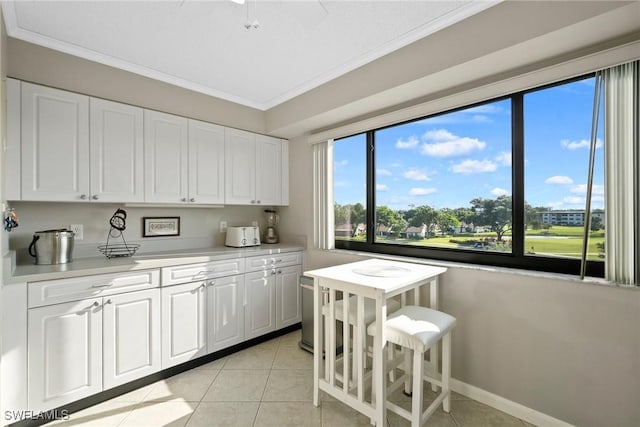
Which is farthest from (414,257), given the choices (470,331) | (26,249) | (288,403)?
(26,249)

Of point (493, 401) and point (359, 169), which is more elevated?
point (359, 169)

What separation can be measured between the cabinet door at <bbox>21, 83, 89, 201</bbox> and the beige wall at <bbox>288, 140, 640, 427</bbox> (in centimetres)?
280

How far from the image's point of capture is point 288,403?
6.65ft

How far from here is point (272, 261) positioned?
3.04m

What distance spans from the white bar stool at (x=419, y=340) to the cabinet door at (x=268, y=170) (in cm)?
202

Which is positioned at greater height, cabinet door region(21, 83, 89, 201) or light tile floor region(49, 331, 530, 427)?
cabinet door region(21, 83, 89, 201)

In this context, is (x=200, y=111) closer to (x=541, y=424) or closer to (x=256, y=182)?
(x=256, y=182)

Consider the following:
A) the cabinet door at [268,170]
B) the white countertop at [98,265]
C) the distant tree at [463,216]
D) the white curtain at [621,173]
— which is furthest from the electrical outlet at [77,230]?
the white curtain at [621,173]

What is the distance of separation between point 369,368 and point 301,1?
2610mm

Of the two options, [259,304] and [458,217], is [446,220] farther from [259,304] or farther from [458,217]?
[259,304]

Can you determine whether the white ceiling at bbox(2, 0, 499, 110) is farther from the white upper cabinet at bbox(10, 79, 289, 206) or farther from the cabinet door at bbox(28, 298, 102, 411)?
the cabinet door at bbox(28, 298, 102, 411)

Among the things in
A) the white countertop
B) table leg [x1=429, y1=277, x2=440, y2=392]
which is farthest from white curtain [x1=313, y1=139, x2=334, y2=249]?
table leg [x1=429, y1=277, x2=440, y2=392]

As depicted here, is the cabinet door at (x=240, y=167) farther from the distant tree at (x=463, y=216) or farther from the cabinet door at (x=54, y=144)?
the distant tree at (x=463, y=216)

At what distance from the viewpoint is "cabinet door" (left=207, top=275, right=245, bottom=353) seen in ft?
8.45
